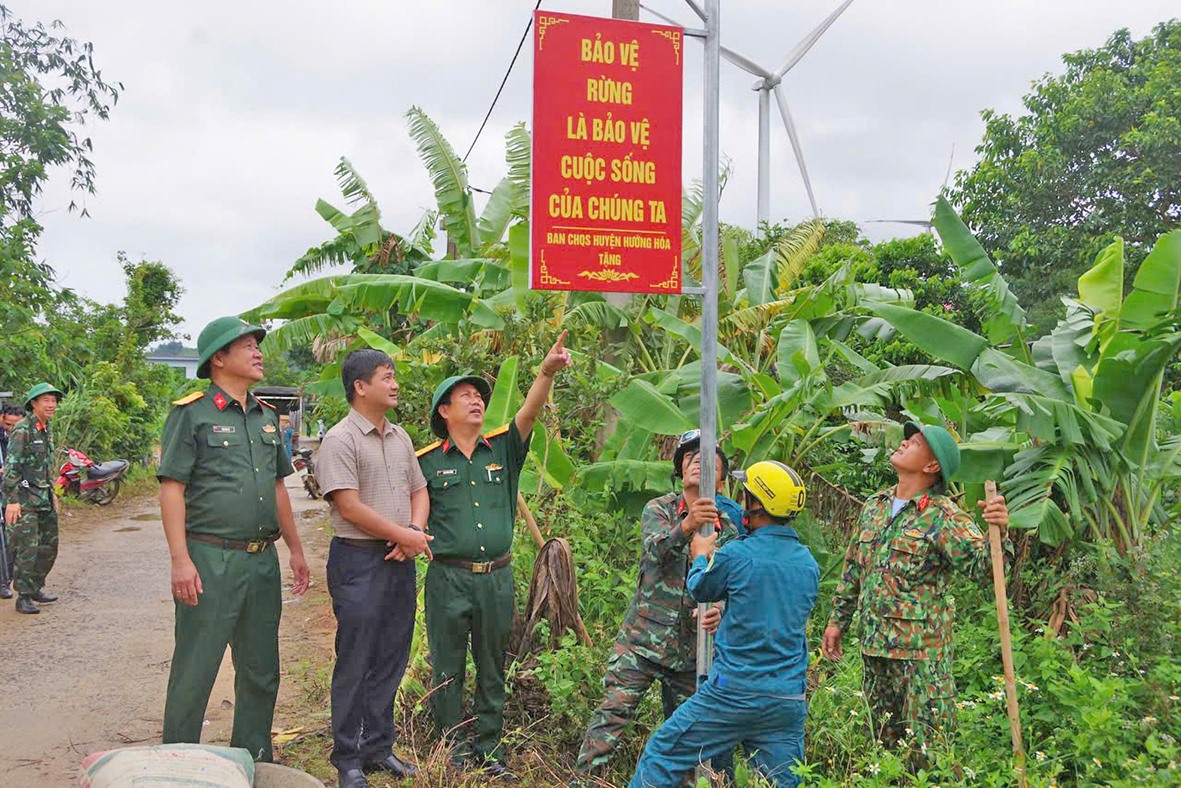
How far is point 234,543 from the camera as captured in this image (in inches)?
164

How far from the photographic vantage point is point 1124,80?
646 inches

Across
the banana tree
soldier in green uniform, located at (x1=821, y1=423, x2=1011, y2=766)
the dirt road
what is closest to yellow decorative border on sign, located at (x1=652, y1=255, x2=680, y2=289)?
soldier in green uniform, located at (x1=821, y1=423, x2=1011, y2=766)

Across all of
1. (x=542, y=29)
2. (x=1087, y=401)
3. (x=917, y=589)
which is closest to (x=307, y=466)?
(x=1087, y=401)

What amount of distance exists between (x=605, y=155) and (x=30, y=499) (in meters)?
6.59

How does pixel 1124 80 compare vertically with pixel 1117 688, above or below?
above

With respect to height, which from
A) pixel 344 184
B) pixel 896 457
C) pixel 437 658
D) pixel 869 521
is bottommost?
pixel 437 658

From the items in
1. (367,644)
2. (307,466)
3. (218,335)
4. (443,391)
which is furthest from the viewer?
(307,466)

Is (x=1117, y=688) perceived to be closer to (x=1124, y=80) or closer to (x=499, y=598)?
(x=499, y=598)

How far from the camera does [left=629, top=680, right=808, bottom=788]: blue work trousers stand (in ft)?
11.3

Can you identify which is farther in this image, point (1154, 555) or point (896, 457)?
point (1154, 555)

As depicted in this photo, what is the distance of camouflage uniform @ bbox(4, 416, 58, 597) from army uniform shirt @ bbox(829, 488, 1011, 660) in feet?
23.4

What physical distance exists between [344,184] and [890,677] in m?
9.66

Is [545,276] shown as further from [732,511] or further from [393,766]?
[393,766]

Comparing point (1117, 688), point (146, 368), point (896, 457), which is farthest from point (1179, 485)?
point (146, 368)
